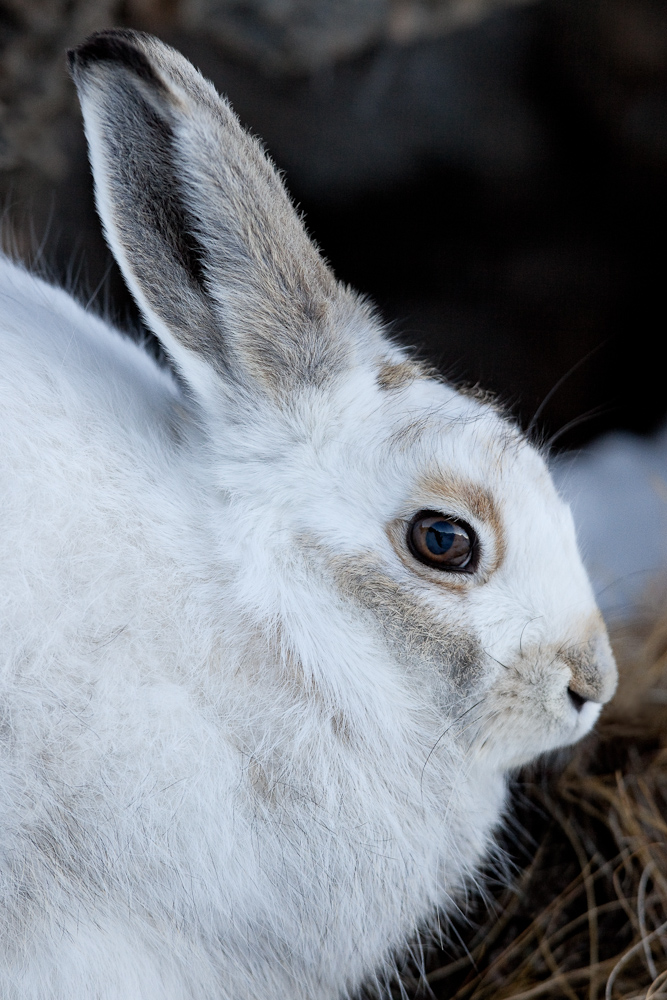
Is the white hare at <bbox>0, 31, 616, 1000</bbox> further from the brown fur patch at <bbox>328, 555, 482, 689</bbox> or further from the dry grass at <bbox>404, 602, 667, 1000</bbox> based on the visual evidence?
the dry grass at <bbox>404, 602, 667, 1000</bbox>

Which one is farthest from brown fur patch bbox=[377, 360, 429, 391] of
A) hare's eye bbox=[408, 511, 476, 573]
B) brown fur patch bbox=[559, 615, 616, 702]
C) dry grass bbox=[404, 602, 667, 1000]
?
dry grass bbox=[404, 602, 667, 1000]

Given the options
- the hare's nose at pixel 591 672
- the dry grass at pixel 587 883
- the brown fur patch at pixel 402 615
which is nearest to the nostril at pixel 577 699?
the hare's nose at pixel 591 672

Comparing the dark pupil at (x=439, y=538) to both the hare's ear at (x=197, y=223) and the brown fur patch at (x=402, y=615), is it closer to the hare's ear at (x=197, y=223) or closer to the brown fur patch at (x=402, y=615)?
the brown fur patch at (x=402, y=615)

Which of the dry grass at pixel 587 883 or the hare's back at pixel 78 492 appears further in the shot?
the dry grass at pixel 587 883

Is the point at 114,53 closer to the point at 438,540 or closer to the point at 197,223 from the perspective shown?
the point at 197,223

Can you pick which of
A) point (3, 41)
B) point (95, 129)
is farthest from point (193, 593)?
point (3, 41)

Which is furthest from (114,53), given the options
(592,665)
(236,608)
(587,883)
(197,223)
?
(587,883)
